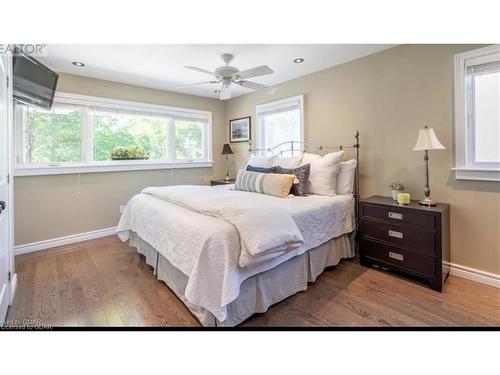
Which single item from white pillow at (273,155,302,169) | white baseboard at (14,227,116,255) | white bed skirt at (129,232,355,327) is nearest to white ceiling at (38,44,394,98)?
white pillow at (273,155,302,169)

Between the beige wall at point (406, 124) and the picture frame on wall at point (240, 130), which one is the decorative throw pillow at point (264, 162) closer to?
the beige wall at point (406, 124)

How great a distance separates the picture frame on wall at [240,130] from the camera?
4.55m

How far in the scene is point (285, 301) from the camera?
1956 millimetres

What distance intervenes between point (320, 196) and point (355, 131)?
3.31 ft

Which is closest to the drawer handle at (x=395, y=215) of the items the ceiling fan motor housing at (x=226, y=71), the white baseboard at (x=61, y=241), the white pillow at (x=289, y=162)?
the white pillow at (x=289, y=162)

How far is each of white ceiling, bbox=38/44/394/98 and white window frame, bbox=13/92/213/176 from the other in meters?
0.35

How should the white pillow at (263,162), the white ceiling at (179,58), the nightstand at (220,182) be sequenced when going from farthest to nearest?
the nightstand at (220,182), the white pillow at (263,162), the white ceiling at (179,58)

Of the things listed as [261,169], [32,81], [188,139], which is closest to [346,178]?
[261,169]

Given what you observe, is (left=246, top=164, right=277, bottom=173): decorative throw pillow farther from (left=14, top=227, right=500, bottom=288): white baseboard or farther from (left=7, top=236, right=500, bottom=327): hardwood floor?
(left=14, top=227, right=500, bottom=288): white baseboard

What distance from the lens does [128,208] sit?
9.45 feet

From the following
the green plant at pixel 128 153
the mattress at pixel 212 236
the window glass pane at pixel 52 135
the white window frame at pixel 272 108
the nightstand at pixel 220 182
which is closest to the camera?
the mattress at pixel 212 236

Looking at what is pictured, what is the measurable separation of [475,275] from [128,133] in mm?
4616
